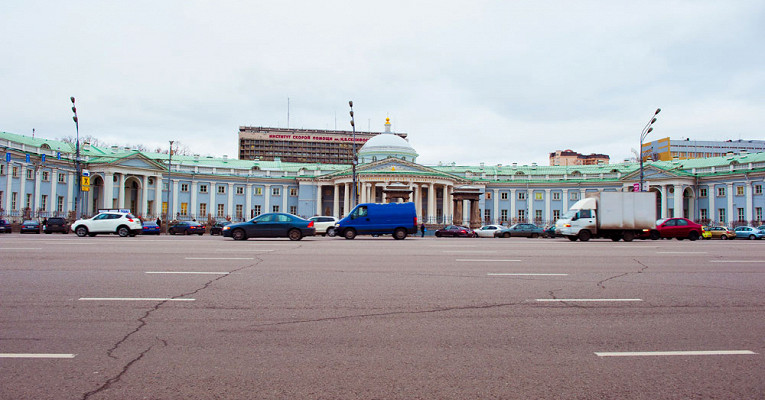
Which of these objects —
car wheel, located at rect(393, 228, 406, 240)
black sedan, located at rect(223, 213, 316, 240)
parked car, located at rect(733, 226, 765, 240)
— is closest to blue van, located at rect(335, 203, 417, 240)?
car wheel, located at rect(393, 228, 406, 240)

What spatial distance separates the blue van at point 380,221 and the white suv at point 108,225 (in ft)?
38.6

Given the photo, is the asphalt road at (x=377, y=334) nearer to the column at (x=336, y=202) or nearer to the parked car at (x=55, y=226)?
the parked car at (x=55, y=226)

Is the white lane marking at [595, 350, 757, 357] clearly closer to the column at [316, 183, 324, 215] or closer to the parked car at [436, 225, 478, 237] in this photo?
the parked car at [436, 225, 478, 237]

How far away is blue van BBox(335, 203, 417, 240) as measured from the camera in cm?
3250

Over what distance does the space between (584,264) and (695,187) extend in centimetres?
7634

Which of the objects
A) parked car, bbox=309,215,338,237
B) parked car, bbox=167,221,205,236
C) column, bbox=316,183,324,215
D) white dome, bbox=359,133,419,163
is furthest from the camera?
white dome, bbox=359,133,419,163

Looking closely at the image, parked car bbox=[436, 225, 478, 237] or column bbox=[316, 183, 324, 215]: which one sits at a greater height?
column bbox=[316, 183, 324, 215]

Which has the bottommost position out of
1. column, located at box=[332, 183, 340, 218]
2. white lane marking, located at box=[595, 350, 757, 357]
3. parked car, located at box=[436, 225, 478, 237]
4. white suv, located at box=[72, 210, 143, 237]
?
white lane marking, located at box=[595, 350, 757, 357]

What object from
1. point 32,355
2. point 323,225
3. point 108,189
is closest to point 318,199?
point 108,189

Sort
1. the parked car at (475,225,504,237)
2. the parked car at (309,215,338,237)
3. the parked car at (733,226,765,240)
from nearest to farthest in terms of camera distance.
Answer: the parked car at (309,215,338,237) < the parked car at (733,226,765,240) < the parked car at (475,225,504,237)

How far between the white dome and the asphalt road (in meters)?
78.2

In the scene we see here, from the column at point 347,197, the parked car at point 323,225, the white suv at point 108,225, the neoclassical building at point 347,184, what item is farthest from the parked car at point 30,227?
the column at point 347,197

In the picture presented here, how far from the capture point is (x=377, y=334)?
6723 millimetres

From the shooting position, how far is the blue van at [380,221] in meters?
32.5
